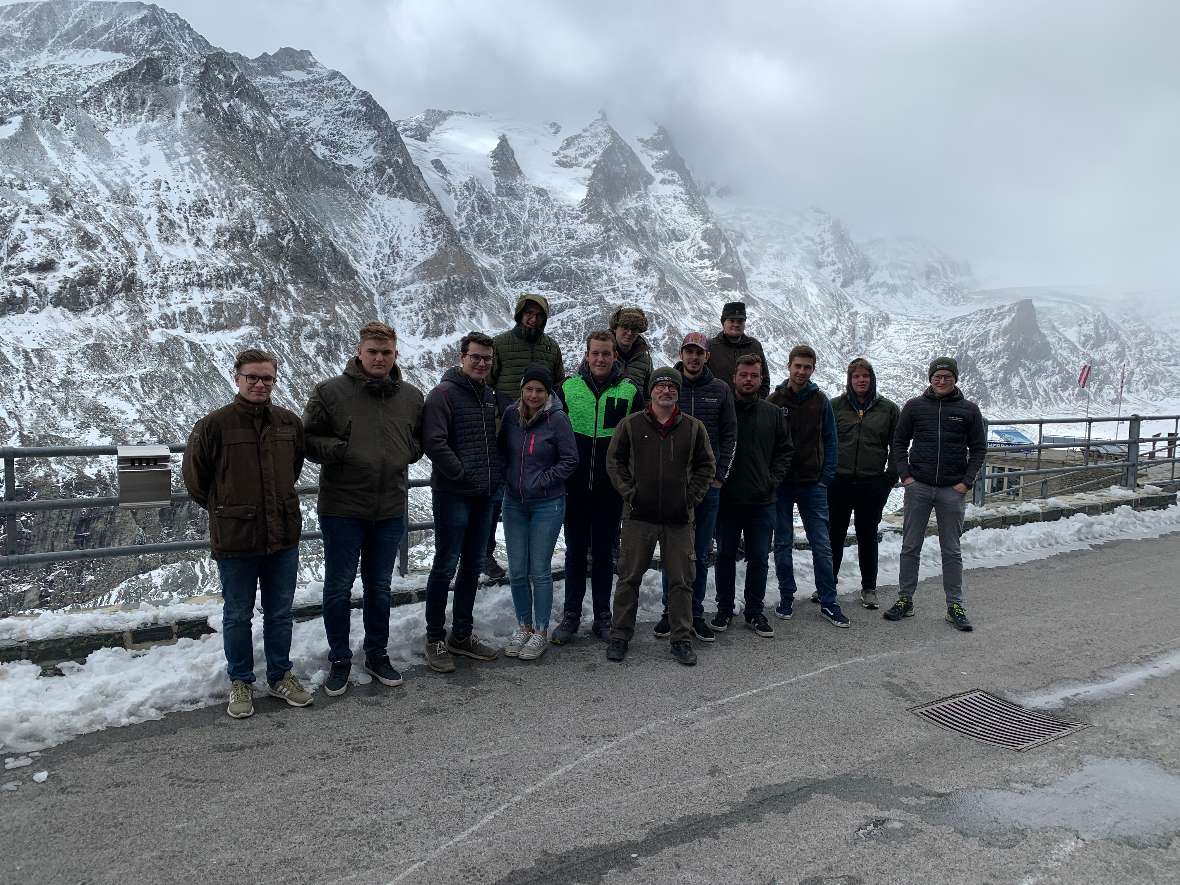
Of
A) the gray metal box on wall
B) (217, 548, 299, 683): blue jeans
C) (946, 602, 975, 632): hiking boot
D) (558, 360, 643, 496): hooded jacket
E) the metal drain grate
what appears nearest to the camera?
the metal drain grate

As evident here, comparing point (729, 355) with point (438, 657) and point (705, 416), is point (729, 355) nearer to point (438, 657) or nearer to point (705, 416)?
point (705, 416)

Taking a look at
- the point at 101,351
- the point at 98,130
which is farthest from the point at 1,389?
the point at 98,130

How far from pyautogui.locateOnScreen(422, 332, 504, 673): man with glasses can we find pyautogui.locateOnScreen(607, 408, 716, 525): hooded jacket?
0.89 m

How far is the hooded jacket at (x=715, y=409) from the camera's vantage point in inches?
227

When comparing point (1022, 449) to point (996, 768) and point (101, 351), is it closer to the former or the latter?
point (996, 768)

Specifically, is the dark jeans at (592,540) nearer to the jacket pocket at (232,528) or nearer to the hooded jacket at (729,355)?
the hooded jacket at (729,355)

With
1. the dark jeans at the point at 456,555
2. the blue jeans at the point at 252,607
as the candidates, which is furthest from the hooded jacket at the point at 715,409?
the blue jeans at the point at 252,607

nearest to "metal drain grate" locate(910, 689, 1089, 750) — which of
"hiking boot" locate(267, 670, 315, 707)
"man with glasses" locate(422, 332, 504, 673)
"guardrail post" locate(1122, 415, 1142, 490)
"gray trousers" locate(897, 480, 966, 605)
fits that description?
"gray trousers" locate(897, 480, 966, 605)

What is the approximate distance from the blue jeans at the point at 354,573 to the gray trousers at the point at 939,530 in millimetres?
4401

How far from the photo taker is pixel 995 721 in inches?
175

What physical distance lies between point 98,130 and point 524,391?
24079 centimetres

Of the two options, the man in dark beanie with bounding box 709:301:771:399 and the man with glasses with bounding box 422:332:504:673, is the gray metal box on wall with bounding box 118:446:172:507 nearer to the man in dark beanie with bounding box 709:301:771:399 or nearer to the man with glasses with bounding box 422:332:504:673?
the man with glasses with bounding box 422:332:504:673

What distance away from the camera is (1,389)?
13238cm

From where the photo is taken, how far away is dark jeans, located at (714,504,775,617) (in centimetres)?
603
